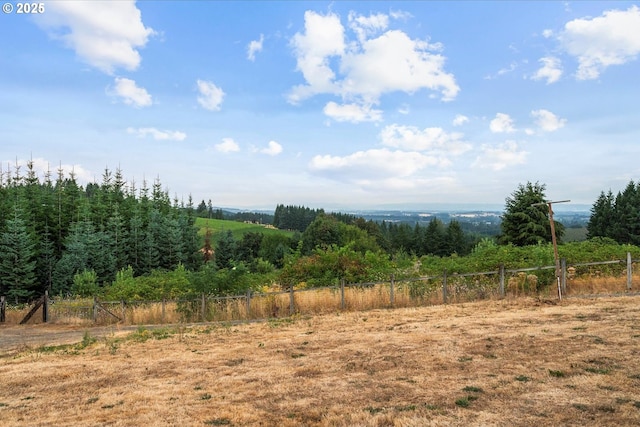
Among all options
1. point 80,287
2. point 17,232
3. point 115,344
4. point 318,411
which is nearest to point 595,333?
point 318,411

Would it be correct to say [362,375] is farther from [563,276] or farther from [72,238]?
[72,238]

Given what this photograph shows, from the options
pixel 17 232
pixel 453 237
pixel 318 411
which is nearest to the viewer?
pixel 318 411

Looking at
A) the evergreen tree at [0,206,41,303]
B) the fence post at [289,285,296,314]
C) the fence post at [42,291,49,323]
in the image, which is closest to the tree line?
the evergreen tree at [0,206,41,303]

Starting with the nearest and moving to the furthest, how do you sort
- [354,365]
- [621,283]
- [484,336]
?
[354,365], [484,336], [621,283]

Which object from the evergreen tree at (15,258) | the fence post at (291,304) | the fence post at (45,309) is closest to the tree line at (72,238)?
the evergreen tree at (15,258)

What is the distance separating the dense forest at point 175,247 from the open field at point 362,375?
6768 millimetres

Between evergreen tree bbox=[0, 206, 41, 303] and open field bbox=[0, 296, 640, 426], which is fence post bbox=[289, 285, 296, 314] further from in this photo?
evergreen tree bbox=[0, 206, 41, 303]

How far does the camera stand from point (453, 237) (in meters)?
96.4

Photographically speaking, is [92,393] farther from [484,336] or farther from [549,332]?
[549,332]

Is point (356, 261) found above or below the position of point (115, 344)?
above

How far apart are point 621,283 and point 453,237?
83.9 meters

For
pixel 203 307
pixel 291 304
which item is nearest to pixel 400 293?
pixel 291 304

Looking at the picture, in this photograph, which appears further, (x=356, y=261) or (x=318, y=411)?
(x=356, y=261)

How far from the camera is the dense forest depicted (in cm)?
2031
